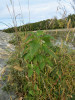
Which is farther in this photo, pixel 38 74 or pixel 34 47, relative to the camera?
pixel 38 74

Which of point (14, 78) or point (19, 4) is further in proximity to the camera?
point (19, 4)

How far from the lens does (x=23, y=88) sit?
202 cm

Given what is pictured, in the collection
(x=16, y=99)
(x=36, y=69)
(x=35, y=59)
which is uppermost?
(x=35, y=59)

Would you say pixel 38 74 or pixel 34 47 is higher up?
pixel 34 47

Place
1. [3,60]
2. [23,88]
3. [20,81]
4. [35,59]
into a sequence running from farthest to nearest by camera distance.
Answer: [3,60] < [20,81] < [23,88] < [35,59]

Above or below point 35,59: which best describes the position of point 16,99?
below

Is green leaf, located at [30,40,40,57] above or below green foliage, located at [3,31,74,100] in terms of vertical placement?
above

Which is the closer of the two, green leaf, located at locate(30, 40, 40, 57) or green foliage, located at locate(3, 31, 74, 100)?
green leaf, located at locate(30, 40, 40, 57)

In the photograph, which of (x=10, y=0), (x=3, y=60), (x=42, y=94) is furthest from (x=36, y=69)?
(x=3, y=60)

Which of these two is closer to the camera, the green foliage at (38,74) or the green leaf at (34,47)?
the green leaf at (34,47)

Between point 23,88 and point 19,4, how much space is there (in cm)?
148

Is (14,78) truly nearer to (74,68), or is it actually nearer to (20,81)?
(20,81)

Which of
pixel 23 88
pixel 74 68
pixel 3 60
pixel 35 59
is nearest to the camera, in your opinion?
pixel 35 59

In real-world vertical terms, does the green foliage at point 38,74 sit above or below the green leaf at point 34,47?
below
